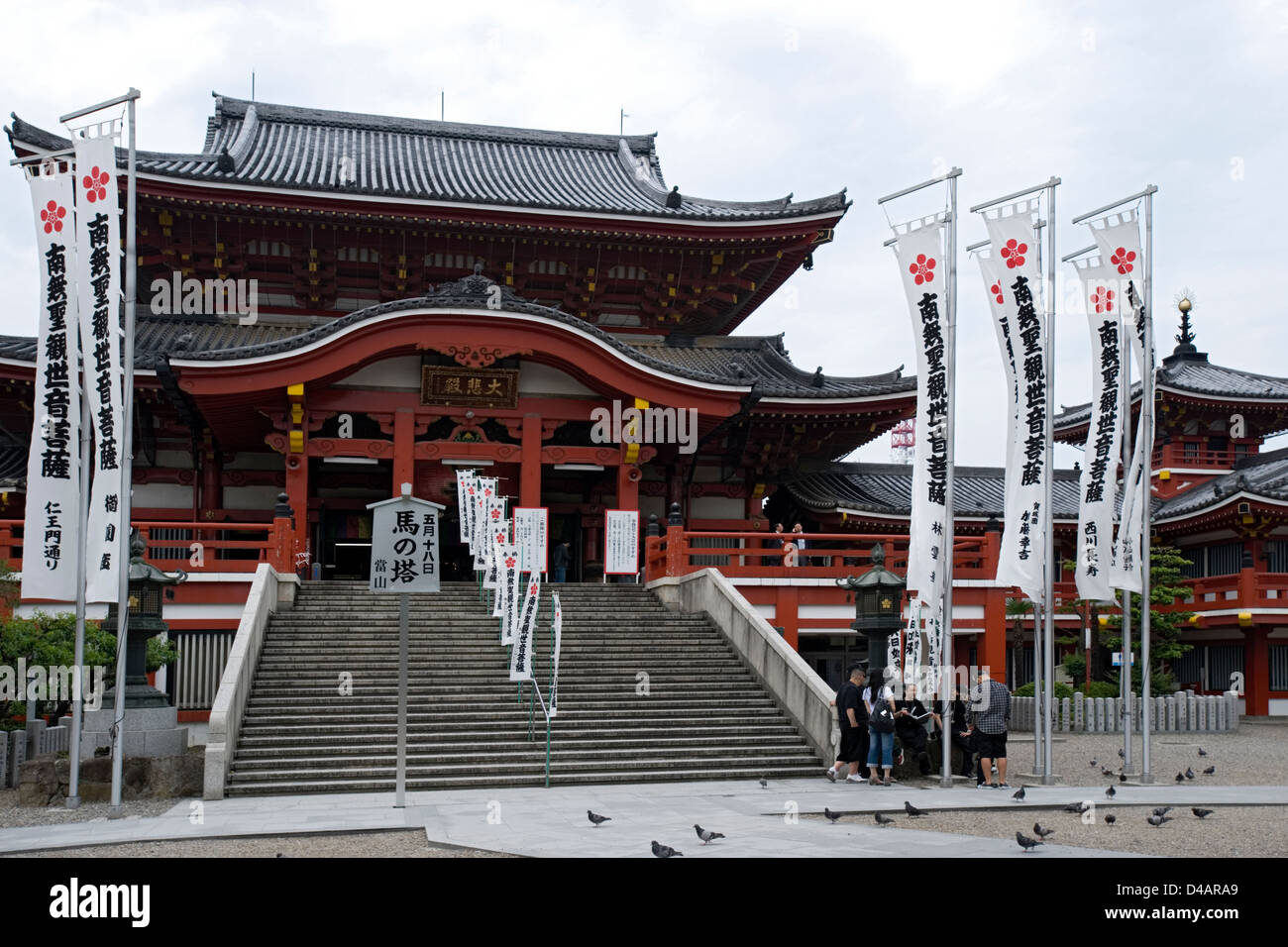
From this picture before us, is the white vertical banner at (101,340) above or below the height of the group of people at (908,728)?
above

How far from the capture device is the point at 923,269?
1534 cm

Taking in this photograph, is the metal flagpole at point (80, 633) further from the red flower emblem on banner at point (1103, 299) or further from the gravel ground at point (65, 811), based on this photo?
the red flower emblem on banner at point (1103, 299)

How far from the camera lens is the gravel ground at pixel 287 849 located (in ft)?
32.6

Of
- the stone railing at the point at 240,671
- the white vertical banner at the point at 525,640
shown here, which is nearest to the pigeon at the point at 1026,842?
the white vertical banner at the point at 525,640

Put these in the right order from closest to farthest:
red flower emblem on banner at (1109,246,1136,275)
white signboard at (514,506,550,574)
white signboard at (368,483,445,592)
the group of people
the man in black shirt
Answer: white signboard at (368,483,445,592) → the group of people → the man in black shirt → red flower emblem on banner at (1109,246,1136,275) → white signboard at (514,506,550,574)

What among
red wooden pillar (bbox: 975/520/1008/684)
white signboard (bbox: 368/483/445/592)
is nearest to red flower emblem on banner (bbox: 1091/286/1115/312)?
red wooden pillar (bbox: 975/520/1008/684)

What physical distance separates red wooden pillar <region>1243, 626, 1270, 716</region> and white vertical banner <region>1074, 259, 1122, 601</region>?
56.7 feet

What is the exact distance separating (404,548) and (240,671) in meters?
4.44

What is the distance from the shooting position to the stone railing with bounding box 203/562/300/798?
1352 cm

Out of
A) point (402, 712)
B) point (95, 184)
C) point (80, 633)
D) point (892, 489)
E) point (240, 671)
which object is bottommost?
point (402, 712)

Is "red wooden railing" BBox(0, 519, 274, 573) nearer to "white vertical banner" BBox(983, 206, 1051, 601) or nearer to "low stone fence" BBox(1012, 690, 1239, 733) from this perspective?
"white vertical banner" BBox(983, 206, 1051, 601)

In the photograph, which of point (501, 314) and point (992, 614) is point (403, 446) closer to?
point (501, 314)

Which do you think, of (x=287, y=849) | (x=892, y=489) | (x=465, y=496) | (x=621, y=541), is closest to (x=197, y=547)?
(x=465, y=496)

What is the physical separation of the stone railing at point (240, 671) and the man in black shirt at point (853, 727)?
7.31m
